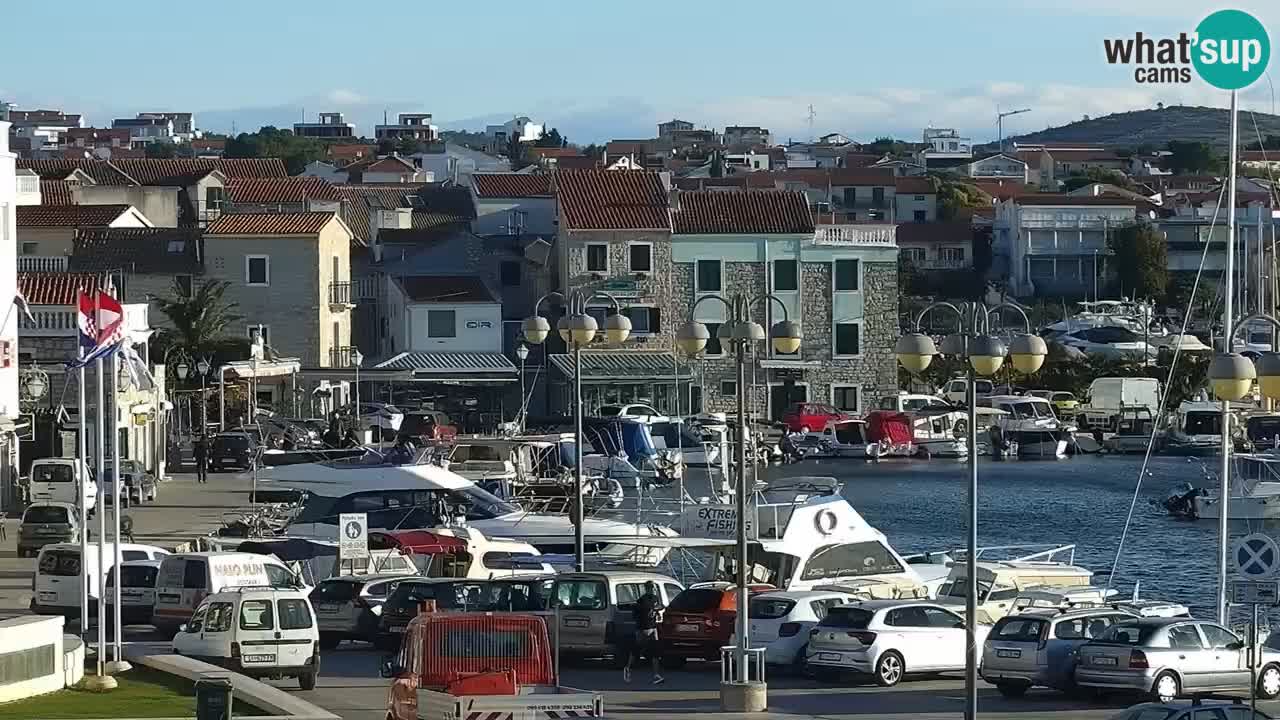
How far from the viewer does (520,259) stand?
3989 inches

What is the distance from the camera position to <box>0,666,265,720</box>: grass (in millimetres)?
24141

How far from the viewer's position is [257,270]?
8925cm

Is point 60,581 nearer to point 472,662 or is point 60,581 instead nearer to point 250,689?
point 250,689

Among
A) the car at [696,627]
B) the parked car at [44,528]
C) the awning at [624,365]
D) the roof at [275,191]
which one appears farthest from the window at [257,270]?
the car at [696,627]

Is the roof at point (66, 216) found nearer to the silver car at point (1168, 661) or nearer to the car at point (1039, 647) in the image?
the car at point (1039, 647)

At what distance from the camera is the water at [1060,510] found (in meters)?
56.7

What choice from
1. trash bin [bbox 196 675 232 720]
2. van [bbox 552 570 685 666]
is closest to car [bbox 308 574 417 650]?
van [bbox 552 570 685 666]

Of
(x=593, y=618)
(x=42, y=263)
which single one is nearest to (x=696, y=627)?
(x=593, y=618)

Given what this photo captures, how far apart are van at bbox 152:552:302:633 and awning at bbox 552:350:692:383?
171ft

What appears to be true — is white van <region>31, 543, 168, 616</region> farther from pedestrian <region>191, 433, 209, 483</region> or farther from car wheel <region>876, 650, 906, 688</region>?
pedestrian <region>191, 433, 209, 483</region>

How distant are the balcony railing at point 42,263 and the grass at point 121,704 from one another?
218 ft

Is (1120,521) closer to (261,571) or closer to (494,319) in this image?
(494,319)

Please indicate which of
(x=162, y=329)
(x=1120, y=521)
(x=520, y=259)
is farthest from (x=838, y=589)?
(x=520, y=259)

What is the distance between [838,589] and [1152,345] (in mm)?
81418
